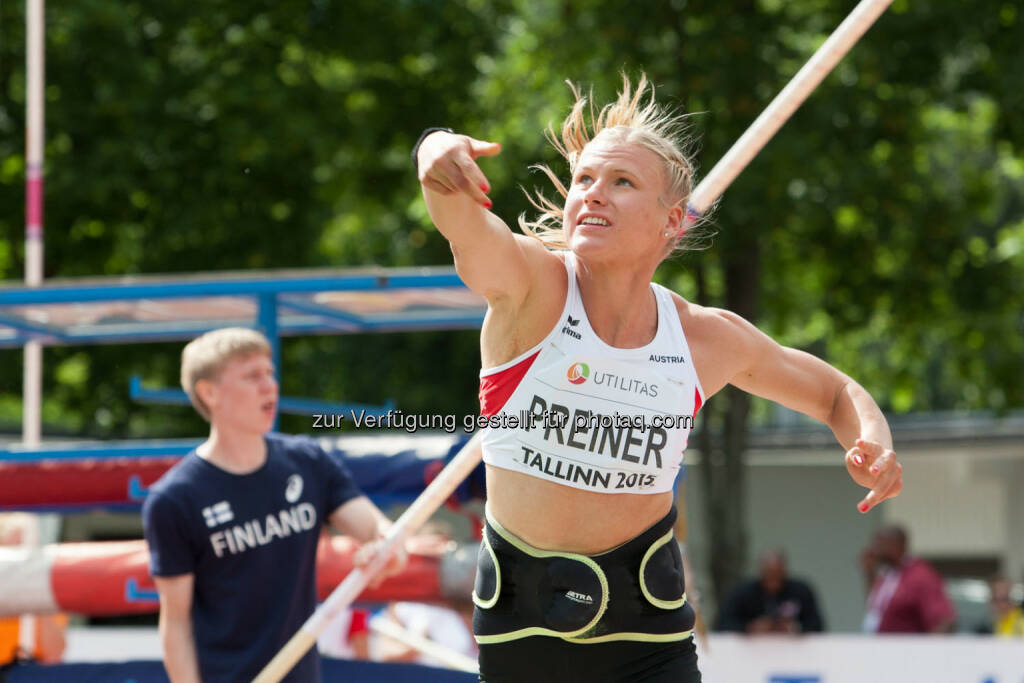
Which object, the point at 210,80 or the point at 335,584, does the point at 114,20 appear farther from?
the point at 335,584

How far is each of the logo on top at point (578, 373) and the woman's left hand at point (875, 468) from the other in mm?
704

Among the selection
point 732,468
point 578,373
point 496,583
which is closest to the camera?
point 578,373

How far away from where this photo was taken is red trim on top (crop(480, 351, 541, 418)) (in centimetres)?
308

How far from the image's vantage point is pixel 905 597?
10234 mm

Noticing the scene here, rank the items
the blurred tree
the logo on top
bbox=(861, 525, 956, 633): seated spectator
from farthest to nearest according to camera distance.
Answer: the blurred tree
bbox=(861, 525, 956, 633): seated spectator
the logo on top

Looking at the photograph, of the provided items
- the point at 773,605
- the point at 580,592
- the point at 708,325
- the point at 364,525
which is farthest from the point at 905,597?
the point at 580,592

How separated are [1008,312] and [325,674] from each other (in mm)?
9026

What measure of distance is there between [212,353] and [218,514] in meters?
0.60

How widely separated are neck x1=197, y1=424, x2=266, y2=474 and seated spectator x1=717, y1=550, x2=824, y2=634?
5.50m

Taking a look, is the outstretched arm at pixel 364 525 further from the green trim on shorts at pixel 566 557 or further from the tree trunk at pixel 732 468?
the tree trunk at pixel 732 468

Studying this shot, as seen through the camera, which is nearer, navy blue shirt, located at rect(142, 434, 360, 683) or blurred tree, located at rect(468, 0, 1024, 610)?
navy blue shirt, located at rect(142, 434, 360, 683)

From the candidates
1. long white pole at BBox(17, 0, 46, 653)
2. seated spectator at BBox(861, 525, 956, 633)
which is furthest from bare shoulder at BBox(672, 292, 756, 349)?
seated spectator at BBox(861, 525, 956, 633)

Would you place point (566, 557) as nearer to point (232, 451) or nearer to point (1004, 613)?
point (232, 451)

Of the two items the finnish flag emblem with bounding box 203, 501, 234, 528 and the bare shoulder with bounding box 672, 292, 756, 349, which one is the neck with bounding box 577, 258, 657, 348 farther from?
the finnish flag emblem with bounding box 203, 501, 234, 528
